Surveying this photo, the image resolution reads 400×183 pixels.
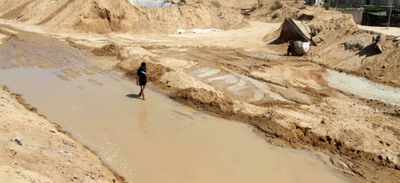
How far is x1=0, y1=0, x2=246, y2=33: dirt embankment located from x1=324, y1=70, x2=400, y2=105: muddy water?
19.0 metres

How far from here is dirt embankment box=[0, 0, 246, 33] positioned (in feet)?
96.9

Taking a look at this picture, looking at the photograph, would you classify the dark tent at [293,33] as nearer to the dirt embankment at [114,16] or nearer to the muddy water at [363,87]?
the muddy water at [363,87]

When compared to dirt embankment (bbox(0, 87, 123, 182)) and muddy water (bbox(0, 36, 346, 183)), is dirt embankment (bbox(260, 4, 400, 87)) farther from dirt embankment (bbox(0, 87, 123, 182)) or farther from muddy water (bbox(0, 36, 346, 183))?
dirt embankment (bbox(0, 87, 123, 182))

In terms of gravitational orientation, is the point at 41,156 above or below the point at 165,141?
above

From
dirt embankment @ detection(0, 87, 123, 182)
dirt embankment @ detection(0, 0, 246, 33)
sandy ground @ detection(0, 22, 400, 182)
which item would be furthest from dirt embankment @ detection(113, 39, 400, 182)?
dirt embankment @ detection(0, 0, 246, 33)

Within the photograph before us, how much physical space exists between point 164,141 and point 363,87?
29.4 ft

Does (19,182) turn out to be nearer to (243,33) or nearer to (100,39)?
(100,39)

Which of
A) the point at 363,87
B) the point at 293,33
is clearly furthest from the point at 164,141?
the point at 293,33

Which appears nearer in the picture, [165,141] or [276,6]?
[165,141]

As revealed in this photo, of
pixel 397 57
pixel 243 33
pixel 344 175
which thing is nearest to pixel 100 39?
pixel 243 33

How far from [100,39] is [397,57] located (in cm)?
1890

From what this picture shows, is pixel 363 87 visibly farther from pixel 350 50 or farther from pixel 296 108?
pixel 350 50

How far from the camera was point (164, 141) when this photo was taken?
8.29 m

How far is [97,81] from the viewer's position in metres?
13.4
